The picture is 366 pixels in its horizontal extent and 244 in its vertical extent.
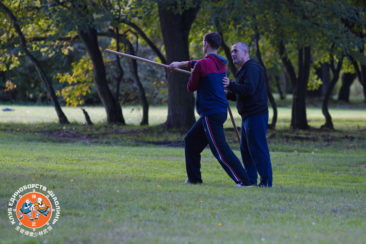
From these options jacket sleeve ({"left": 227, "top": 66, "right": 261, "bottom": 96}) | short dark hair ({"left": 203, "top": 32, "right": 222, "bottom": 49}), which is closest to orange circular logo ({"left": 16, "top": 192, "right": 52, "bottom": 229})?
jacket sleeve ({"left": 227, "top": 66, "right": 261, "bottom": 96})

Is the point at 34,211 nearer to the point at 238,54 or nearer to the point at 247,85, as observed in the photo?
the point at 247,85

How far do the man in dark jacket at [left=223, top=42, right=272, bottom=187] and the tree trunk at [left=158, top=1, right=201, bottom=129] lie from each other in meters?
14.0

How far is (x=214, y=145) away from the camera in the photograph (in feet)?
31.2

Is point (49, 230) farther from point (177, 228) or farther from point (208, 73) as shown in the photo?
point (208, 73)

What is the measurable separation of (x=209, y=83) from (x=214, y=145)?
790 mm

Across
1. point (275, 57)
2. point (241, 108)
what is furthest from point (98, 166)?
point (275, 57)

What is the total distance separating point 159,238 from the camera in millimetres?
6191

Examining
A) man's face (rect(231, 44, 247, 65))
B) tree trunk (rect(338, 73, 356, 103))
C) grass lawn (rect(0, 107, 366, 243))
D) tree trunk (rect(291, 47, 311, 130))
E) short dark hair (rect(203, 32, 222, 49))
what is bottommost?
tree trunk (rect(338, 73, 356, 103))

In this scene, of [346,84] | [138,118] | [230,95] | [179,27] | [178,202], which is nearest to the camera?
[178,202]

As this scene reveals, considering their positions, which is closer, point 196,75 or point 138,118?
point 196,75

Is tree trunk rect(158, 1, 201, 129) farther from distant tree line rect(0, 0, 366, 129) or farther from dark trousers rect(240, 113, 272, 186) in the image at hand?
dark trousers rect(240, 113, 272, 186)

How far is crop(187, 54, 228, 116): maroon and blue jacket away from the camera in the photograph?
9.45 metres

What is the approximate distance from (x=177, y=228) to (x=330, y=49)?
704 inches

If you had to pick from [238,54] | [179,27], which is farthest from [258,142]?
[179,27]
